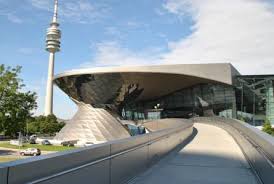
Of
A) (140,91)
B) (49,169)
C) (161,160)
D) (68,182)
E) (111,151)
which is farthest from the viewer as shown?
(140,91)

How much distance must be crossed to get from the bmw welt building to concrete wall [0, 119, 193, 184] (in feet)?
193

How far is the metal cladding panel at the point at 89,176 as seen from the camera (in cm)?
433

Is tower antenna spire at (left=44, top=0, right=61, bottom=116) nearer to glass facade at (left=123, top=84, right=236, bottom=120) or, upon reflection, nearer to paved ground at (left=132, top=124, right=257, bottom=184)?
glass facade at (left=123, top=84, right=236, bottom=120)

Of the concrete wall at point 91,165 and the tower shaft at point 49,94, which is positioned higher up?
the tower shaft at point 49,94

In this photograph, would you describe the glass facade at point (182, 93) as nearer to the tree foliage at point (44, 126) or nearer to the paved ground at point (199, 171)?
the tree foliage at point (44, 126)

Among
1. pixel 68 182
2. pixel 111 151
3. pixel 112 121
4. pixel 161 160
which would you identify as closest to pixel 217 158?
pixel 161 160

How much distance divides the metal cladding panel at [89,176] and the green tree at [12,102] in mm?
40544

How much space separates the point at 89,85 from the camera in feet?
235

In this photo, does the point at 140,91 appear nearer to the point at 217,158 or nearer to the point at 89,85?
the point at 89,85

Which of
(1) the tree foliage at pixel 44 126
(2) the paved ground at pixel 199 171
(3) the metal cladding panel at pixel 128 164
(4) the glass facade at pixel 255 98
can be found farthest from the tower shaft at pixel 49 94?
(3) the metal cladding panel at pixel 128 164

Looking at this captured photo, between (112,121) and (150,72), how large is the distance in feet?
36.6

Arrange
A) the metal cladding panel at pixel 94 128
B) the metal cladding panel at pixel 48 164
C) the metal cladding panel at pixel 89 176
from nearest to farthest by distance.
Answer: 1. the metal cladding panel at pixel 48 164
2. the metal cladding panel at pixel 89 176
3. the metal cladding panel at pixel 94 128

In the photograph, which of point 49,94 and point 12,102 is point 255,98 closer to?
point 12,102

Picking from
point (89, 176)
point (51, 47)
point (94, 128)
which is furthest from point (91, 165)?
point (51, 47)
